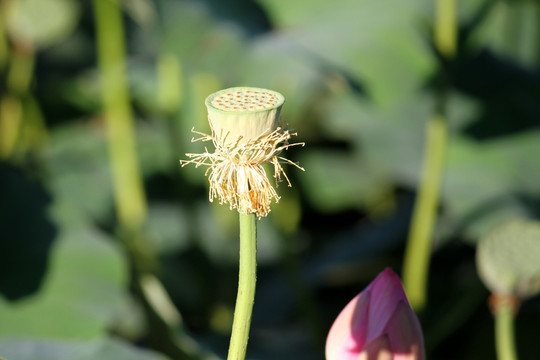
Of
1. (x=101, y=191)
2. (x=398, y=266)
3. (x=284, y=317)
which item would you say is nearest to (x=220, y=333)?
(x=284, y=317)

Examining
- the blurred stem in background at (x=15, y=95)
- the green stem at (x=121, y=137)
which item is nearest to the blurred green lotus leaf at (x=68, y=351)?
the green stem at (x=121, y=137)

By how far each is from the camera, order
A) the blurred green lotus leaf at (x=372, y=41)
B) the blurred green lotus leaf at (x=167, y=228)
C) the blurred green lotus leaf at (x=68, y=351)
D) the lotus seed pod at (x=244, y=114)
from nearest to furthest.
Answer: the lotus seed pod at (x=244, y=114)
the blurred green lotus leaf at (x=68, y=351)
the blurred green lotus leaf at (x=372, y=41)
the blurred green lotus leaf at (x=167, y=228)

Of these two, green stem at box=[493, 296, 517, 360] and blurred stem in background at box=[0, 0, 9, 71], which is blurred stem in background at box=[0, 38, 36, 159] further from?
green stem at box=[493, 296, 517, 360]

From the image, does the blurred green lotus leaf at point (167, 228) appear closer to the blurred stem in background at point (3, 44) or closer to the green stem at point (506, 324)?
the blurred stem in background at point (3, 44)

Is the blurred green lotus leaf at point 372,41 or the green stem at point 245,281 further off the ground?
the blurred green lotus leaf at point 372,41

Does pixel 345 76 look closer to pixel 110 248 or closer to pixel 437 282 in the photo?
pixel 110 248
